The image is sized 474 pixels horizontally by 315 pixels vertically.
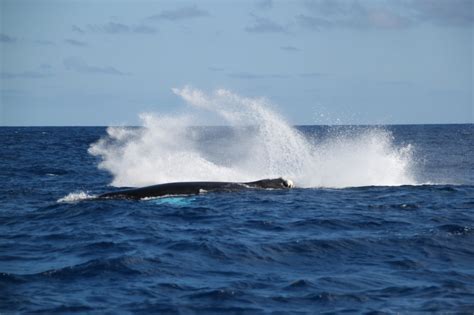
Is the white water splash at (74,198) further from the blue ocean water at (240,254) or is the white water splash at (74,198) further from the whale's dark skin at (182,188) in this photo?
the whale's dark skin at (182,188)

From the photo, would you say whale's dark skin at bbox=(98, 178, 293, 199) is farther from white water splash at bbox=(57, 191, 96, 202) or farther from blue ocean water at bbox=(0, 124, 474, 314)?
blue ocean water at bbox=(0, 124, 474, 314)

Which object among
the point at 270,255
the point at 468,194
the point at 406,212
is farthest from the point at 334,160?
the point at 270,255

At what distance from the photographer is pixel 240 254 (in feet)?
50.7

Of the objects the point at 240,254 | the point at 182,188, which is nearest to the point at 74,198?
the point at 182,188

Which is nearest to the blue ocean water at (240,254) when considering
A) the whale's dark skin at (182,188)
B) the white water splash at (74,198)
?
the white water splash at (74,198)

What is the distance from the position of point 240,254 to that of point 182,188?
1067cm

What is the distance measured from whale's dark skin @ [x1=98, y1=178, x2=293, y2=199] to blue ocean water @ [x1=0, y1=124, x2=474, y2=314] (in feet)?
2.68

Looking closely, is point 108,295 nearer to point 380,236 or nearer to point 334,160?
point 380,236

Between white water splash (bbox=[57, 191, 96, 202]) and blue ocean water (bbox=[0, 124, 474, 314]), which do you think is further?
white water splash (bbox=[57, 191, 96, 202])

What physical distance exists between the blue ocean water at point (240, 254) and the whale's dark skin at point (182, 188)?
82cm

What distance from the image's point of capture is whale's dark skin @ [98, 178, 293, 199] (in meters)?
25.2

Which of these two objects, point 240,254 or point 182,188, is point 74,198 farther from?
point 240,254

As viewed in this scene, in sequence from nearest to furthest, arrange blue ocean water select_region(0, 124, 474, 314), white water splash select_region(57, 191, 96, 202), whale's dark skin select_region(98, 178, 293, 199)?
blue ocean water select_region(0, 124, 474, 314)
white water splash select_region(57, 191, 96, 202)
whale's dark skin select_region(98, 178, 293, 199)

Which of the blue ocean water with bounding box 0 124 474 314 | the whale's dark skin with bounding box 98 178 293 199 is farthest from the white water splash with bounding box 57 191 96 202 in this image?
the whale's dark skin with bounding box 98 178 293 199
